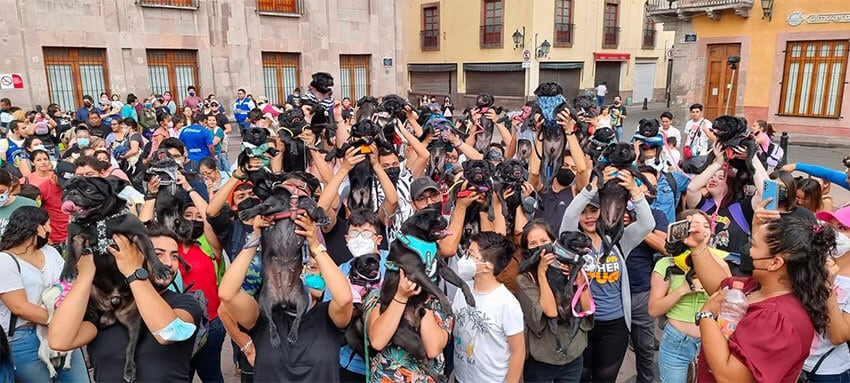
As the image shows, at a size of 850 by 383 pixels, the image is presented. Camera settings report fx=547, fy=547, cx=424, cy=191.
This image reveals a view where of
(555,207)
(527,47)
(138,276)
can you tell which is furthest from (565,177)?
(527,47)

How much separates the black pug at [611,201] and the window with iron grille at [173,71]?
16.6 metres

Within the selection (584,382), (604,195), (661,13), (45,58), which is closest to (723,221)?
(604,195)

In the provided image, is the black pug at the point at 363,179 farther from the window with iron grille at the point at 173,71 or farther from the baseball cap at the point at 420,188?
the window with iron grille at the point at 173,71

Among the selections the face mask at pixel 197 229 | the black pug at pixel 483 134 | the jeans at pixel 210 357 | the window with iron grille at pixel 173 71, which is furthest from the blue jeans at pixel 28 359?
the window with iron grille at pixel 173 71

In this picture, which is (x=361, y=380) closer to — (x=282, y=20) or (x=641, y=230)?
(x=641, y=230)

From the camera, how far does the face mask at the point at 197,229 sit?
3.62 meters

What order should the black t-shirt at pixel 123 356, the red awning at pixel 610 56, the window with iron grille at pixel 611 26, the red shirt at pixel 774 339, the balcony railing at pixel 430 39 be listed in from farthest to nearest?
1. the balcony railing at pixel 430 39
2. the window with iron grille at pixel 611 26
3. the red awning at pixel 610 56
4. the black t-shirt at pixel 123 356
5. the red shirt at pixel 774 339

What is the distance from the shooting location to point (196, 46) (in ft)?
56.3

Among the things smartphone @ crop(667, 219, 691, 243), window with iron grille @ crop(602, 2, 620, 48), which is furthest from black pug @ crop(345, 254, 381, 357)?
window with iron grille @ crop(602, 2, 620, 48)

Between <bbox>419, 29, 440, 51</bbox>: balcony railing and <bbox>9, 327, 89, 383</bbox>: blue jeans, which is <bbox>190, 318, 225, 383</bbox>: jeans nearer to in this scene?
<bbox>9, 327, 89, 383</bbox>: blue jeans

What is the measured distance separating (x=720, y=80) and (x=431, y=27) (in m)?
16.7

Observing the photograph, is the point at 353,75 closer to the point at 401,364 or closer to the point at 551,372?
the point at 551,372

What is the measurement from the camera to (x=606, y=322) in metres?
3.40

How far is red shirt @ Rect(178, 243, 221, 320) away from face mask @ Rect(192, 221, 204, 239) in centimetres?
11
